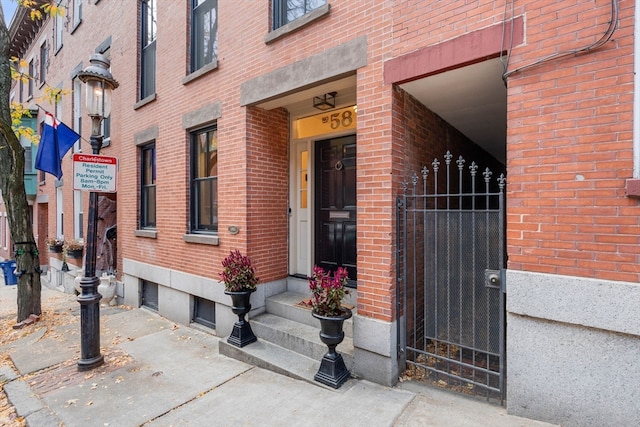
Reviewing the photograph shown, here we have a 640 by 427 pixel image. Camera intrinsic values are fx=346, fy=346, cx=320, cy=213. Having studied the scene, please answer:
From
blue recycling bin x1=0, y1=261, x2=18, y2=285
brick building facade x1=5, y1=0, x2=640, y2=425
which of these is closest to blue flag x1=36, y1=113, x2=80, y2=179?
brick building facade x1=5, y1=0, x2=640, y2=425

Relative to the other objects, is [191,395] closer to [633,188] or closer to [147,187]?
[633,188]

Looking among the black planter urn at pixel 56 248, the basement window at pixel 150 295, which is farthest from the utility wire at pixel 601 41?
the black planter urn at pixel 56 248

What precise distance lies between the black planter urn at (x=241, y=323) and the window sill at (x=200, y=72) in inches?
143

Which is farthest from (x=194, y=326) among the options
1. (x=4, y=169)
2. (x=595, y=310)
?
(x=595, y=310)

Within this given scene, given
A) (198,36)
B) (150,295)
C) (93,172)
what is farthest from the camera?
(150,295)

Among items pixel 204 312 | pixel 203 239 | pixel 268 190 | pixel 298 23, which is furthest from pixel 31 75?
pixel 298 23

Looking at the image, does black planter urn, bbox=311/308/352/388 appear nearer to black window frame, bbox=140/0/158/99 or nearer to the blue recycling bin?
black window frame, bbox=140/0/158/99

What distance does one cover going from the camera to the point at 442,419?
2.98 metres

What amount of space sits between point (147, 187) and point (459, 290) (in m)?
6.81

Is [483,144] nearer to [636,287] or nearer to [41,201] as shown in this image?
[636,287]

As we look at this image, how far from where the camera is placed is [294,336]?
4387mm

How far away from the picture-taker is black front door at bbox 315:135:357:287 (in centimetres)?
532

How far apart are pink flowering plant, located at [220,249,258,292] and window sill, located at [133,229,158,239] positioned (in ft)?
10.1

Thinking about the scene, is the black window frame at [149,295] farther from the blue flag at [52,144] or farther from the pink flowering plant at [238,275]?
the pink flowering plant at [238,275]
